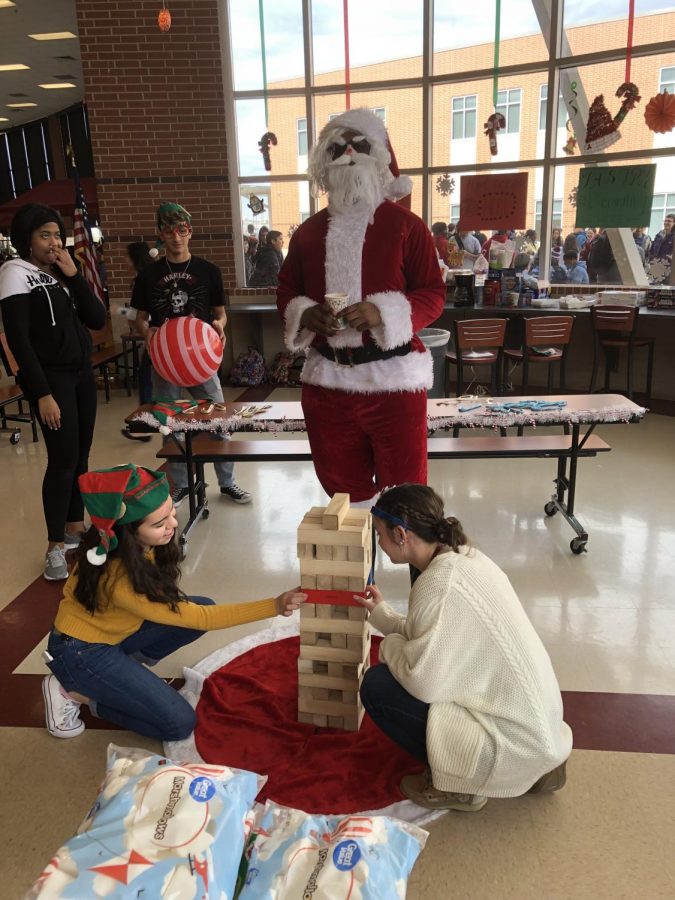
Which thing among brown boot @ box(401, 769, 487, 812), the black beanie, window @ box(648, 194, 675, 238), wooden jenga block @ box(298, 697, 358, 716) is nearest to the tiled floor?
brown boot @ box(401, 769, 487, 812)

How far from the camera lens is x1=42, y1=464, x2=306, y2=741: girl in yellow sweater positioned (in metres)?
1.97

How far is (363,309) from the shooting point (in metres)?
2.43

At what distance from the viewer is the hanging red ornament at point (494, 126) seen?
661 cm

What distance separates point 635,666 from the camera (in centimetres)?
252

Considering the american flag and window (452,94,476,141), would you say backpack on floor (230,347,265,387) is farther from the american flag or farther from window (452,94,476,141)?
window (452,94,476,141)

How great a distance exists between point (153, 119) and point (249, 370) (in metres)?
2.62

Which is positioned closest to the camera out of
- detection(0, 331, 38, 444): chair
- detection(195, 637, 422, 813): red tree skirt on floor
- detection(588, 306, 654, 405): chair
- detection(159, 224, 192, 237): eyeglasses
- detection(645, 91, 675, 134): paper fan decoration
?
detection(195, 637, 422, 813): red tree skirt on floor

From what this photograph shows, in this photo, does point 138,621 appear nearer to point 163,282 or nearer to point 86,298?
point 86,298

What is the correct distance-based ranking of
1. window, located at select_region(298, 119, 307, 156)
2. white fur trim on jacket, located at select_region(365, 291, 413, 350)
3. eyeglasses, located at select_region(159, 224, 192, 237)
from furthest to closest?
window, located at select_region(298, 119, 307, 156) → eyeglasses, located at select_region(159, 224, 192, 237) → white fur trim on jacket, located at select_region(365, 291, 413, 350)

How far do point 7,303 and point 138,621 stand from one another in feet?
5.03

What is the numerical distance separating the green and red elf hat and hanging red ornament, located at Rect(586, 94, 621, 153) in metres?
5.82

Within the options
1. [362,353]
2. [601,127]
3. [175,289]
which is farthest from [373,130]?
[601,127]

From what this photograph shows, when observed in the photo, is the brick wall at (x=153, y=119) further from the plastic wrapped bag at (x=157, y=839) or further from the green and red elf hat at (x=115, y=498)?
the plastic wrapped bag at (x=157, y=839)

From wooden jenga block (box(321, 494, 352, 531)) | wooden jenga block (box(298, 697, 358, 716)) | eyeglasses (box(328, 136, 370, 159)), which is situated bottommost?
wooden jenga block (box(298, 697, 358, 716))
